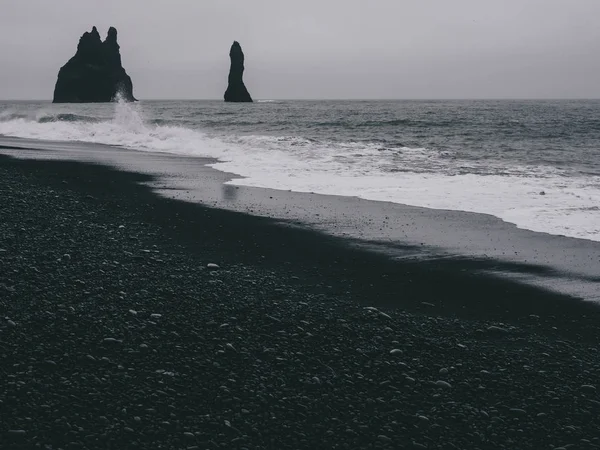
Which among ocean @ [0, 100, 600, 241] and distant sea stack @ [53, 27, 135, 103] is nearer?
ocean @ [0, 100, 600, 241]

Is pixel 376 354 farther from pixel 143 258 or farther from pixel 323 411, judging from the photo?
pixel 143 258

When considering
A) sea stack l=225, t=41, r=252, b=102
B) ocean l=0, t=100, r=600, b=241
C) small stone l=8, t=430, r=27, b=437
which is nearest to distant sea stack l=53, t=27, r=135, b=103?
sea stack l=225, t=41, r=252, b=102

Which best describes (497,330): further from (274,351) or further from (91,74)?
(91,74)

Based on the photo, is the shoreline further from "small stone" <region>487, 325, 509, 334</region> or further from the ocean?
"small stone" <region>487, 325, 509, 334</region>

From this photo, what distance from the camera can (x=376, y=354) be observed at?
180 inches

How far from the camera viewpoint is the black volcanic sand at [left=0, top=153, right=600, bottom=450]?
346cm

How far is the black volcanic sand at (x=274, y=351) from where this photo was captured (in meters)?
3.46

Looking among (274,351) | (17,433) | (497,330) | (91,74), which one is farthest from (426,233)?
(91,74)

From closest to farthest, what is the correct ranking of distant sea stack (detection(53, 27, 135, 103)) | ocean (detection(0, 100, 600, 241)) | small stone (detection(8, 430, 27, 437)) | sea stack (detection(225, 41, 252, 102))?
small stone (detection(8, 430, 27, 437)), ocean (detection(0, 100, 600, 241)), sea stack (detection(225, 41, 252, 102)), distant sea stack (detection(53, 27, 135, 103))

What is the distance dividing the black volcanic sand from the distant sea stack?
150874 millimetres

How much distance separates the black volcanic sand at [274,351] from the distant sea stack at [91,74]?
15087 cm

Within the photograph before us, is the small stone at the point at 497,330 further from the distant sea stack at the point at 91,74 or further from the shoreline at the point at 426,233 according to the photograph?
the distant sea stack at the point at 91,74

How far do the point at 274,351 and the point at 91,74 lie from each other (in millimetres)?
156656

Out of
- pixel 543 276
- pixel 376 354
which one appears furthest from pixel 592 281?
pixel 376 354
